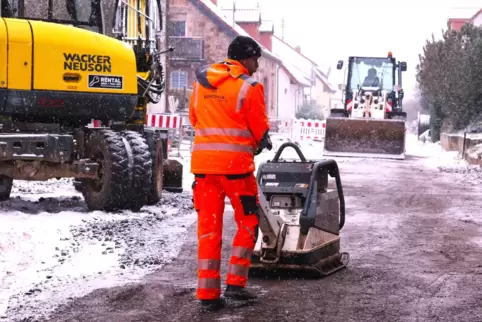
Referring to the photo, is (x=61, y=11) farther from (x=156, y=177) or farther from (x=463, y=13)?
(x=463, y=13)

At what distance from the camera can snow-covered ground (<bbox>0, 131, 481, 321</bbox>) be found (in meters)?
6.15

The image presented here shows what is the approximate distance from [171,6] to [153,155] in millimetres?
39060

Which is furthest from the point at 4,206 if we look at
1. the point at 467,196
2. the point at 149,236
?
the point at 467,196

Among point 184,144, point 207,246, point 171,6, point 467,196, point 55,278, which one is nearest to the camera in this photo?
point 207,246

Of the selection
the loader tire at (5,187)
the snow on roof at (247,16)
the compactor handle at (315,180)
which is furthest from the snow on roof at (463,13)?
the compactor handle at (315,180)

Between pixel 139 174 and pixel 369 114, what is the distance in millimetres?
18045

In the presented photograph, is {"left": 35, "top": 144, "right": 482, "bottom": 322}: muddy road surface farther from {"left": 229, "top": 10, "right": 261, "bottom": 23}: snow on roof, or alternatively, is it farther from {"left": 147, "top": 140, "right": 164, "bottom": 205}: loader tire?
{"left": 229, "top": 10, "right": 261, "bottom": 23}: snow on roof

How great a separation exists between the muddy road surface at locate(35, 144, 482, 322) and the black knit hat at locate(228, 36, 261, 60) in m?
1.61

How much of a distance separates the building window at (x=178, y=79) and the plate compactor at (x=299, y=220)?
43344mm

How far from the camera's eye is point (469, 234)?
9.29 m

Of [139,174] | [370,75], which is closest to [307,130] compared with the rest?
[370,75]

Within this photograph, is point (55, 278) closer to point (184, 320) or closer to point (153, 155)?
point (184, 320)

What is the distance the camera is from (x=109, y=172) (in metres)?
10.0

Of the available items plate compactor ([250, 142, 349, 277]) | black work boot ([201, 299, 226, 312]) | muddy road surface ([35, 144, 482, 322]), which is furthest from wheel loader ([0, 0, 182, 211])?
black work boot ([201, 299, 226, 312])
